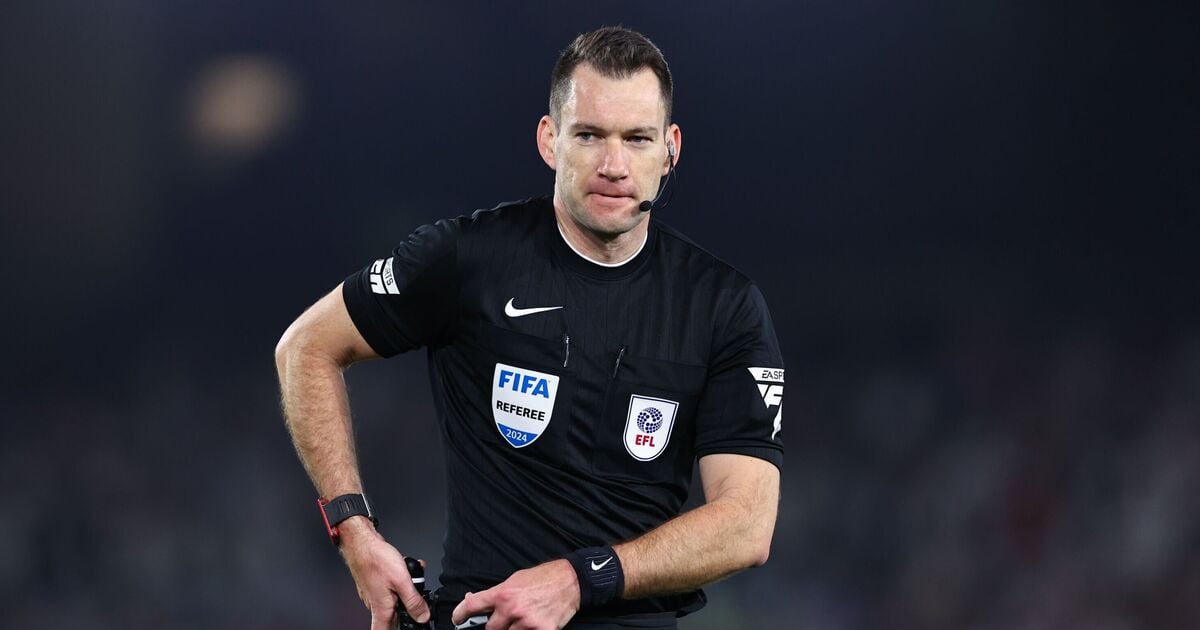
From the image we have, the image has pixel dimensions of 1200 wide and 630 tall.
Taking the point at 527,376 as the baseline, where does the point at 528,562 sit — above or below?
below

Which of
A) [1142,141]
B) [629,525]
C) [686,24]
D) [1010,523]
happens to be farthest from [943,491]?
[629,525]

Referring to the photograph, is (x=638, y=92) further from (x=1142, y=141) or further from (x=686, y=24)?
(x=1142, y=141)

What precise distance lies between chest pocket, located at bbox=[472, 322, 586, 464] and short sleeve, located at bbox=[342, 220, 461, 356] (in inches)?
4.0

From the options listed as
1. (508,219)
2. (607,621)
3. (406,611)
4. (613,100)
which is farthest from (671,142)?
(406,611)

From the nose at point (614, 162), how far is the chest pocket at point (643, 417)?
35cm

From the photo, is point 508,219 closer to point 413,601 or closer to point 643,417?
point 643,417

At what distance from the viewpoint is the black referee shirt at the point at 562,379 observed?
2383 millimetres

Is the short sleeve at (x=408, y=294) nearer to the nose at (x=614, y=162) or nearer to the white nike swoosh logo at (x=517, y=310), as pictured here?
the white nike swoosh logo at (x=517, y=310)

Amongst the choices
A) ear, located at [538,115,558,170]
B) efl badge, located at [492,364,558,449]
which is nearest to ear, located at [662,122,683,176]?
ear, located at [538,115,558,170]

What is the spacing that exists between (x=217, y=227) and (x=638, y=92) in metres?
3.10

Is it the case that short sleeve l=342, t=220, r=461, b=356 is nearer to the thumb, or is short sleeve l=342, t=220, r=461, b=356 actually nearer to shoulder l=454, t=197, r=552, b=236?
shoulder l=454, t=197, r=552, b=236

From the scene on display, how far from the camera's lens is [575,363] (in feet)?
7.97

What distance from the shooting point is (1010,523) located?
5.19 metres

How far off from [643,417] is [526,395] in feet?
0.75
